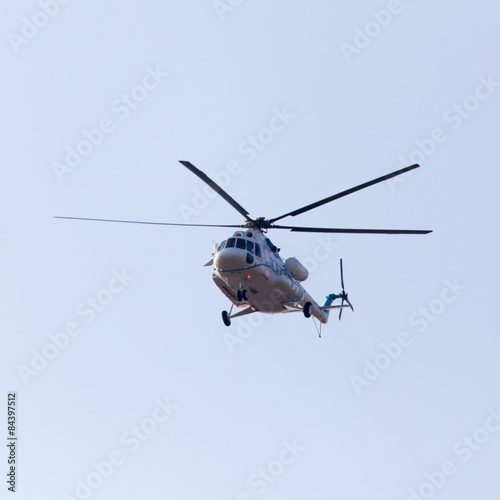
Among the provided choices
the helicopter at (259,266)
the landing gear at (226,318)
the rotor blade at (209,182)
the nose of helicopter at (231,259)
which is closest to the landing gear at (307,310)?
the helicopter at (259,266)

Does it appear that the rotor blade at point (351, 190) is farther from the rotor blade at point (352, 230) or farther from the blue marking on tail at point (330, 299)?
the blue marking on tail at point (330, 299)

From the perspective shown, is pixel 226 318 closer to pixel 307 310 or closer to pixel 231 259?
pixel 307 310

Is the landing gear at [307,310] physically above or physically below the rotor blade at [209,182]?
above

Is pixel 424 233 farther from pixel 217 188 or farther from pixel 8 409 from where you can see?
pixel 8 409

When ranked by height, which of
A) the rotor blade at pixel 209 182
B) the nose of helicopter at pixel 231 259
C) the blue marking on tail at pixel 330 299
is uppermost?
the blue marking on tail at pixel 330 299

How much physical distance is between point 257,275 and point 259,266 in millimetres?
394

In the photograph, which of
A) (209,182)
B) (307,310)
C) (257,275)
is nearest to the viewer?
(209,182)

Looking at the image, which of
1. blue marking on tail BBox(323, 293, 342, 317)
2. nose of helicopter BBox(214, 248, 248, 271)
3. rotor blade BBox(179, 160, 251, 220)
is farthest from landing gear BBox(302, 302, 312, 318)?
rotor blade BBox(179, 160, 251, 220)

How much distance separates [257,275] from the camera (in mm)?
36844

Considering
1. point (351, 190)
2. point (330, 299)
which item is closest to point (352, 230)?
point (351, 190)

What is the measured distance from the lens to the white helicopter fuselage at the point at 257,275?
119 ft

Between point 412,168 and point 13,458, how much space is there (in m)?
21.7

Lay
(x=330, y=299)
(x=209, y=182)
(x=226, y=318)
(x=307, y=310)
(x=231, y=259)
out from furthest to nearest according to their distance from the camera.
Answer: (x=330, y=299) < (x=307, y=310) < (x=226, y=318) < (x=231, y=259) < (x=209, y=182)

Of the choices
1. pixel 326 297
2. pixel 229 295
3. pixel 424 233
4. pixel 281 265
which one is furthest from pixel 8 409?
pixel 424 233
